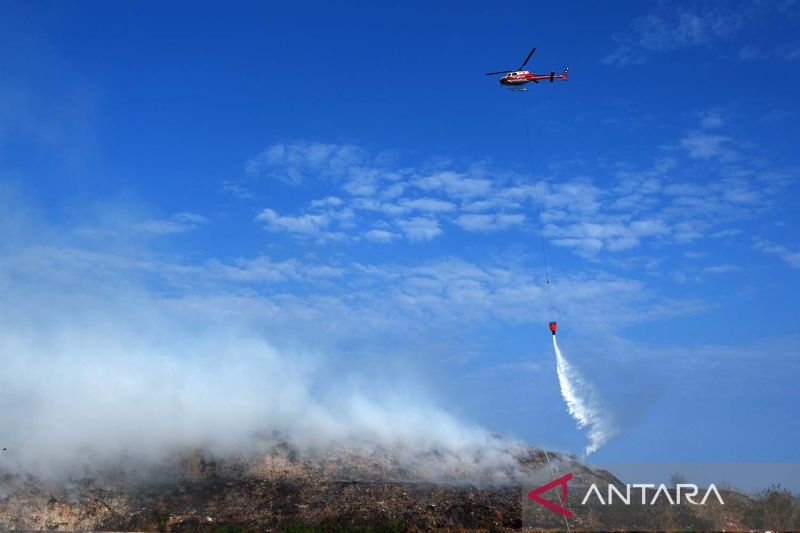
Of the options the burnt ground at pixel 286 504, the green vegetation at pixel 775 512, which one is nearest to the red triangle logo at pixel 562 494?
the burnt ground at pixel 286 504

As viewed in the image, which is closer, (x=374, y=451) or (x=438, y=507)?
(x=438, y=507)

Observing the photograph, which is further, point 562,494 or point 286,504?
point 562,494

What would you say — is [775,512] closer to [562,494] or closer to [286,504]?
[562,494]

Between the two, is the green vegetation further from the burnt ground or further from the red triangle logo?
the red triangle logo

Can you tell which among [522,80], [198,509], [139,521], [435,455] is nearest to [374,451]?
[435,455]

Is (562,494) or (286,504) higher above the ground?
(562,494)

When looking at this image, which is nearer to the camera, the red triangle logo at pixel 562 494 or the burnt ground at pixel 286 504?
the burnt ground at pixel 286 504

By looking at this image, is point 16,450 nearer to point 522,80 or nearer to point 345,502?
point 345,502

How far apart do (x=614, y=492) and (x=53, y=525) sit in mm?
44139

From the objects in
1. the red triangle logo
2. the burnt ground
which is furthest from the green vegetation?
the red triangle logo

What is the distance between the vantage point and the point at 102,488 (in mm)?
52094

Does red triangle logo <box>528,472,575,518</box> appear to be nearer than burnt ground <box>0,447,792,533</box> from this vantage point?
No

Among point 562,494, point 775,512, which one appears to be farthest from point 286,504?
point 775,512

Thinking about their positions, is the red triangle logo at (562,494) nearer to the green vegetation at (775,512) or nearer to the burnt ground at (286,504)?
the burnt ground at (286,504)
